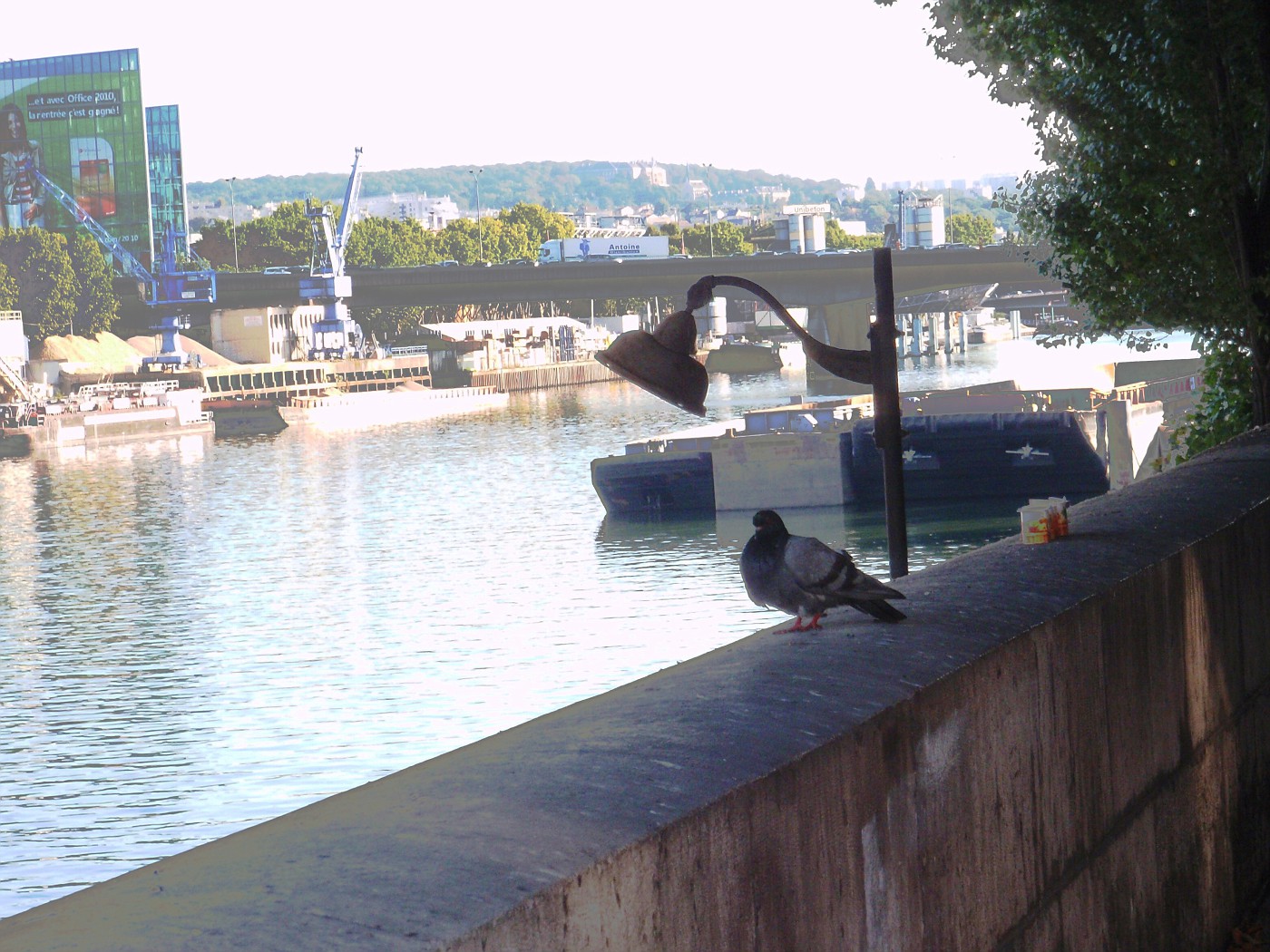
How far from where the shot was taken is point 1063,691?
4410 millimetres

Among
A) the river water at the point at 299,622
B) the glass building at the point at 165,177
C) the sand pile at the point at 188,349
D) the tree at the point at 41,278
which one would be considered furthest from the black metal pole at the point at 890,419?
the glass building at the point at 165,177

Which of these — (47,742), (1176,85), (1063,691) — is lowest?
(47,742)

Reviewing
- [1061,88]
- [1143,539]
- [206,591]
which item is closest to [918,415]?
[206,591]

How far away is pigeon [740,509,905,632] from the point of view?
4.21 m

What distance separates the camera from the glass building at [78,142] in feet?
497

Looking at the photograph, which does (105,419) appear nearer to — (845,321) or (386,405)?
(386,405)

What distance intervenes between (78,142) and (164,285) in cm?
3101

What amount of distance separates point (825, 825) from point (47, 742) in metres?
27.2

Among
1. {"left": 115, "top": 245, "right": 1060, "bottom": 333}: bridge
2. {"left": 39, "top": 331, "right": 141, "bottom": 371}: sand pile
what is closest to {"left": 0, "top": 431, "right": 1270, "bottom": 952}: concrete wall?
{"left": 115, "top": 245, "right": 1060, "bottom": 333}: bridge

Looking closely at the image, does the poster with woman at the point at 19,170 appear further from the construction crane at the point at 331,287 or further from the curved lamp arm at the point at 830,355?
the curved lamp arm at the point at 830,355

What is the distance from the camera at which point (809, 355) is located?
6.67 meters

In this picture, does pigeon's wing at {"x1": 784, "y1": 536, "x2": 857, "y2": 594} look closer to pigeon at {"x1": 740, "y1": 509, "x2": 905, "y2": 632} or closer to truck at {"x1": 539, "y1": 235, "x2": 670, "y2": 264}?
pigeon at {"x1": 740, "y1": 509, "x2": 905, "y2": 632}

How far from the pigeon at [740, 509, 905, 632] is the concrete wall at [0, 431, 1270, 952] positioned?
9 cm

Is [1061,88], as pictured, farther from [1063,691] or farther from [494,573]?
[494,573]
